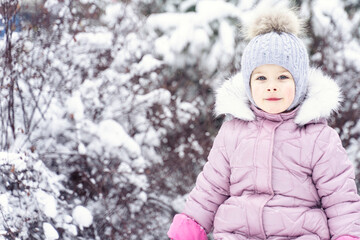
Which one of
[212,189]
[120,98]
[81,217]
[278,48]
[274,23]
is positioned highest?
[274,23]

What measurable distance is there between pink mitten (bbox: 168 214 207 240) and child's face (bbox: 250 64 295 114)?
673mm

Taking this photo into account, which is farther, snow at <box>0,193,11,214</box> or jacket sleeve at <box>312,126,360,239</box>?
snow at <box>0,193,11,214</box>

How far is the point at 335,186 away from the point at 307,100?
419 mm

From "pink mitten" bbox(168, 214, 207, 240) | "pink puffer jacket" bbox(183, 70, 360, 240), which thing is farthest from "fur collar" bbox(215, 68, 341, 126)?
"pink mitten" bbox(168, 214, 207, 240)

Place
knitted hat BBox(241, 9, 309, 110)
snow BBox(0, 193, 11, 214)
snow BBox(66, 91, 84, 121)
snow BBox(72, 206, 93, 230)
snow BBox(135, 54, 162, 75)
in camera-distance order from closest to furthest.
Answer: knitted hat BBox(241, 9, 309, 110)
snow BBox(0, 193, 11, 214)
snow BBox(72, 206, 93, 230)
snow BBox(66, 91, 84, 121)
snow BBox(135, 54, 162, 75)

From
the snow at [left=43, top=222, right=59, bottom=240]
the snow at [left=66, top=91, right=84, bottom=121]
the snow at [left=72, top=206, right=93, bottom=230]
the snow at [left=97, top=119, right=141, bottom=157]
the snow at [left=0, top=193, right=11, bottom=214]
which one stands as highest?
the snow at [left=66, top=91, right=84, bottom=121]

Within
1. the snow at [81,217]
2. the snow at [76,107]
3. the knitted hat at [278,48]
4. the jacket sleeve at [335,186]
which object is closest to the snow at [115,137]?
the snow at [76,107]

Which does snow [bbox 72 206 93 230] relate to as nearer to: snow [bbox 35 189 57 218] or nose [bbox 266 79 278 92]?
snow [bbox 35 189 57 218]

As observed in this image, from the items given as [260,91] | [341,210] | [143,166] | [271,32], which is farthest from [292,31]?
[143,166]

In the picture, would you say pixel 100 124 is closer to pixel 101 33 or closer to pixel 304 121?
pixel 101 33

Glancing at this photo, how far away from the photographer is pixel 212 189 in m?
2.59

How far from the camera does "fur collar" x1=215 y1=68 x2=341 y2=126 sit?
236cm

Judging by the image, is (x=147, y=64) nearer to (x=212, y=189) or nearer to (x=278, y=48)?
(x=212, y=189)

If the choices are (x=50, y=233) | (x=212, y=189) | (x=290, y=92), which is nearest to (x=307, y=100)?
(x=290, y=92)
